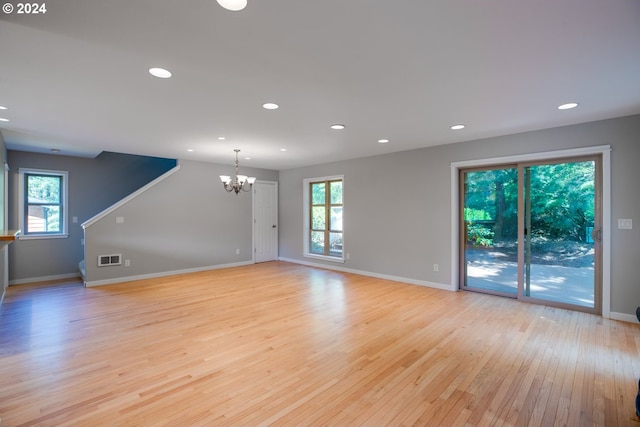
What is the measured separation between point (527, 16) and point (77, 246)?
8056mm

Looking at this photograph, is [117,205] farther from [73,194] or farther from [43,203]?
[43,203]

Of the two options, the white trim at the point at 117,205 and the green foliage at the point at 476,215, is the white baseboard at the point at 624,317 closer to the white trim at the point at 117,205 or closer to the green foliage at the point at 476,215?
the green foliage at the point at 476,215

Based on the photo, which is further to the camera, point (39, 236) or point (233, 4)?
point (39, 236)

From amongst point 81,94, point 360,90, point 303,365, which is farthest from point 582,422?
point 81,94

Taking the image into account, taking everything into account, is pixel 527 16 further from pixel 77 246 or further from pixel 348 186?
pixel 77 246

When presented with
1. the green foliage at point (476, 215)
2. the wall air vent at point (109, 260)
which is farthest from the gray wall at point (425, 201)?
the wall air vent at point (109, 260)

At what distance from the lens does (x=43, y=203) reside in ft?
19.5

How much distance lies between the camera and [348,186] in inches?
256

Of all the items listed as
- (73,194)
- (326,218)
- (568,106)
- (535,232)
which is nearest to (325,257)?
(326,218)

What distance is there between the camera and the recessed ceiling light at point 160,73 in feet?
7.68

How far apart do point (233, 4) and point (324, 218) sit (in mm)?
5797

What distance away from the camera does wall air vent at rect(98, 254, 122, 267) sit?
541 centimetres

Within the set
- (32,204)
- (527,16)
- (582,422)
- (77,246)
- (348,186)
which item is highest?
(527,16)

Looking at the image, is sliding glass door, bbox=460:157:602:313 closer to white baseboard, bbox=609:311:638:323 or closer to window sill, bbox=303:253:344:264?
white baseboard, bbox=609:311:638:323
